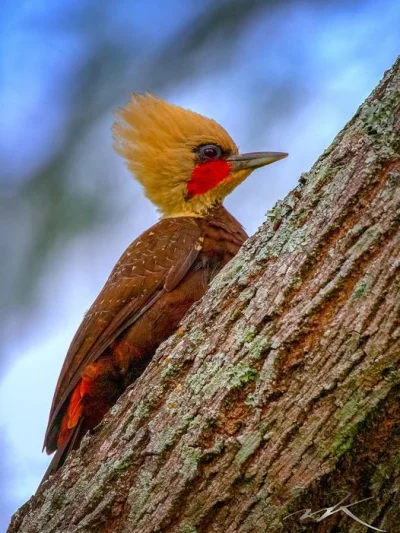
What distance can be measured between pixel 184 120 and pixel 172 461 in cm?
309

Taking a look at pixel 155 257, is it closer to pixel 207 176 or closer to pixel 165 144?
pixel 207 176

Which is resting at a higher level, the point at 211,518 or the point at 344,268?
the point at 344,268

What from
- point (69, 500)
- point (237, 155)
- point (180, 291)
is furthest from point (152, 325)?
point (237, 155)

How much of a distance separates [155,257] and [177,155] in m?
1.10

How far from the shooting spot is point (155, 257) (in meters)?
4.40

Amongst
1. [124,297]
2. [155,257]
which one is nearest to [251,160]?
[155,257]

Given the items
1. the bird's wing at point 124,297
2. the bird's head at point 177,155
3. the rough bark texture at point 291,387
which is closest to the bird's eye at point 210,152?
the bird's head at point 177,155

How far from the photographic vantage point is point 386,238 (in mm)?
2447

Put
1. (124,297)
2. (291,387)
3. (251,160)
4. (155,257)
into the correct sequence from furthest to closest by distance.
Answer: (251,160)
(155,257)
(124,297)
(291,387)

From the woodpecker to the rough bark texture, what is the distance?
1165 millimetres

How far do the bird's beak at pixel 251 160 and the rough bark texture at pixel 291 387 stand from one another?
221 cm

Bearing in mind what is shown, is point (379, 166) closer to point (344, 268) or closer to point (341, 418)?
point (344, 268)

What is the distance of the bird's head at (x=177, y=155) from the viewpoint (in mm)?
5160

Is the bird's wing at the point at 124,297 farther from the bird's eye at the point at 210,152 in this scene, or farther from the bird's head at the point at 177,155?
the bird's eye at the point at 210,152
